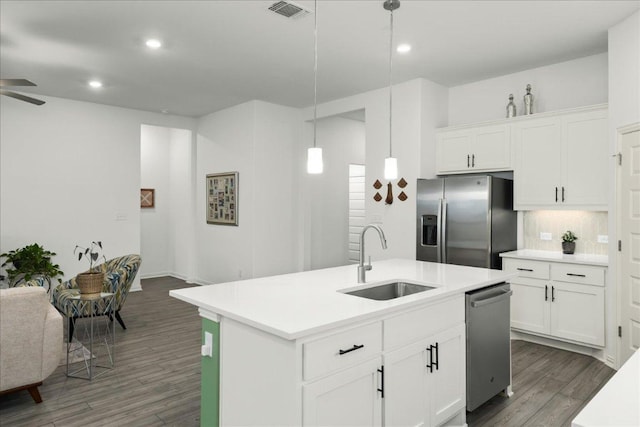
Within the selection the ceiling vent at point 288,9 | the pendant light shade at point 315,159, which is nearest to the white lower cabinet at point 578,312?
the pendant light shade at point 315,159

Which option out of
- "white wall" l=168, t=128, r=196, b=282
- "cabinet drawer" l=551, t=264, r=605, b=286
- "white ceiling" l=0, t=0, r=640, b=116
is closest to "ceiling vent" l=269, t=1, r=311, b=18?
"white ceiling" l=0, t=0, r=640, b=116

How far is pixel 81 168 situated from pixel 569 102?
6358 millimetres

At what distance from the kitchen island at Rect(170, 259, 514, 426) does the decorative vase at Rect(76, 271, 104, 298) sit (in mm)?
1514

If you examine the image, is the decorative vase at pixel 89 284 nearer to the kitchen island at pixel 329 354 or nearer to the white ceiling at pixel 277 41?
the kitchen island at pixel 329 354

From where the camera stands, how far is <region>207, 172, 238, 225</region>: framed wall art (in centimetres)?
646

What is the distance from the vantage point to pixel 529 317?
4.20m

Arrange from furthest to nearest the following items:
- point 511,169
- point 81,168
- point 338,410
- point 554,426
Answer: point 81,168 → point 511,169 → point 554,426 → point 338,410

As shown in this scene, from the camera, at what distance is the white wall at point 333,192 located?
700 centimetres

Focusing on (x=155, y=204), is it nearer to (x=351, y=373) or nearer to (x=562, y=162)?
(x=562, y=162)

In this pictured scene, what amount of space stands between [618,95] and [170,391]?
4.31 meters

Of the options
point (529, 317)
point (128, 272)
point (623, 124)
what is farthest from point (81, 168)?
point (623, 124)

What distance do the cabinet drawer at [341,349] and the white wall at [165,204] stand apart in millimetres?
6296

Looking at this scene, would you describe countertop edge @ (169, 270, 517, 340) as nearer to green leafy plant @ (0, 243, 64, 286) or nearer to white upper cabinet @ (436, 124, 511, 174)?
white upper cabinet @ (436, 124, 511, 174)

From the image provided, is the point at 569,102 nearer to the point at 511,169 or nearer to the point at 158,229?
the point at 511,169
